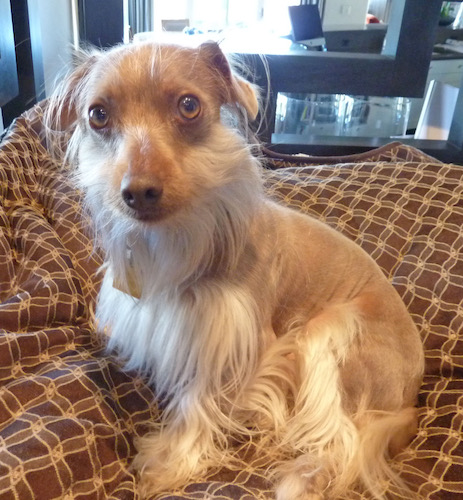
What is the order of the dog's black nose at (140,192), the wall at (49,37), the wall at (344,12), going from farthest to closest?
the wall at (344,12) < the wall at (49,37) < the dog's black nose at (140,192)

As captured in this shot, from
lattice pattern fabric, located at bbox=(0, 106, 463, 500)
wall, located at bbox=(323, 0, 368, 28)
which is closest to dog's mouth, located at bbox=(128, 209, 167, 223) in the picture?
lattice pattern fabric, located at bbox=(0, 106, 463, 500)

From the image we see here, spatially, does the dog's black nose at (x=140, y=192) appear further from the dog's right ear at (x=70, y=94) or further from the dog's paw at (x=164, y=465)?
the dog's paw at (x=164, y=465)

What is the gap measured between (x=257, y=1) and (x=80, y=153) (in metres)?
2.95

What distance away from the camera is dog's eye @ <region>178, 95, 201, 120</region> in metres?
0.97

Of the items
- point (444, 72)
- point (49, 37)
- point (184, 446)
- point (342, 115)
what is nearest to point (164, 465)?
point (184, 446)

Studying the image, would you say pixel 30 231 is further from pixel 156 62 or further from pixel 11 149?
pixel 156 62

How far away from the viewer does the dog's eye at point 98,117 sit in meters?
0.99

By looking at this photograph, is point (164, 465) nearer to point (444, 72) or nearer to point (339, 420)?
point (339, 420)

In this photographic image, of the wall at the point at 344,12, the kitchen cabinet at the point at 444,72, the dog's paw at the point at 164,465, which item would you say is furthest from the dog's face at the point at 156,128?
the kitchen cabinet at the point at 444,72

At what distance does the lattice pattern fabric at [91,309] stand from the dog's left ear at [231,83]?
485 millimetres

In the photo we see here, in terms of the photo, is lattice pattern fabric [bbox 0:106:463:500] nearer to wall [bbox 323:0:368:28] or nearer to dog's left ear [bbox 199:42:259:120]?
dog's left ear [bbox 199:42:259:120]

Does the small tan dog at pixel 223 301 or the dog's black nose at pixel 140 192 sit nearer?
the dog's black nose at pixel 140 192

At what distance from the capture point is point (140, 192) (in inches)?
33.9

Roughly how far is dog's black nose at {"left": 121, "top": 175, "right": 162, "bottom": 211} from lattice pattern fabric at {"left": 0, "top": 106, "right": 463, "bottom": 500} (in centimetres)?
46
